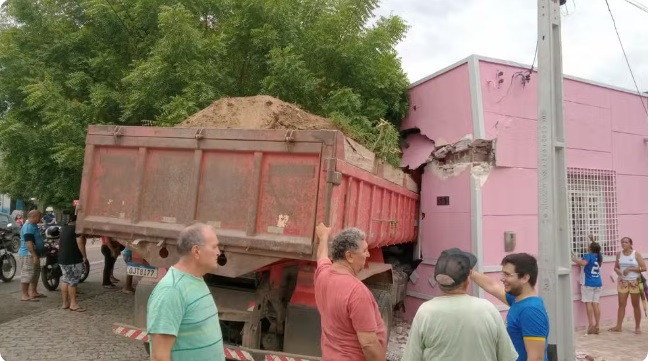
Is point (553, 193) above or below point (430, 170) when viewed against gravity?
below

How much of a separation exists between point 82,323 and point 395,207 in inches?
196

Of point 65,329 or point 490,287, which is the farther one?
point 65,329

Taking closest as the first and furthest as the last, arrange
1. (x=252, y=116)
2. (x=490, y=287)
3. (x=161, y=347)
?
(x=161, y=347) → (x=490, y=287) → (x=252, y=116)

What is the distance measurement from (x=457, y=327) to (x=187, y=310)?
4.37 feet

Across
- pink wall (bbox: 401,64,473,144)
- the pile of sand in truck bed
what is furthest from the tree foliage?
the pile of sand in truck bed

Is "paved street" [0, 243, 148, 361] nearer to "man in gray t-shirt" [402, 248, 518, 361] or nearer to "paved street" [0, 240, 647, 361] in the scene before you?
"paved street" [0, 240, 647, 361]

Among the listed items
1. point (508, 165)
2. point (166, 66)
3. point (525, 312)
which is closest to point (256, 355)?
point (525, 312)

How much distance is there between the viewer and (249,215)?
4.24 m

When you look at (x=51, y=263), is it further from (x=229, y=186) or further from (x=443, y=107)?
(x=443, y=107)

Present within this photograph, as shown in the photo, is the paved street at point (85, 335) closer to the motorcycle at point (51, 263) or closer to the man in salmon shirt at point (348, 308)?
the motorcycle at point (51, 263)

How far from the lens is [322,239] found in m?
3.85

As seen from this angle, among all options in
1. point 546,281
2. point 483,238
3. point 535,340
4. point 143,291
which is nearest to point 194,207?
point 143,291

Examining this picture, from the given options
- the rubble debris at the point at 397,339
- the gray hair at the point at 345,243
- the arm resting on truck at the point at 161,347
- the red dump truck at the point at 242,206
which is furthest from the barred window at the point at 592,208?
the arm resting on truck at the point at 161,347

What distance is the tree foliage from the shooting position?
7938 mm
